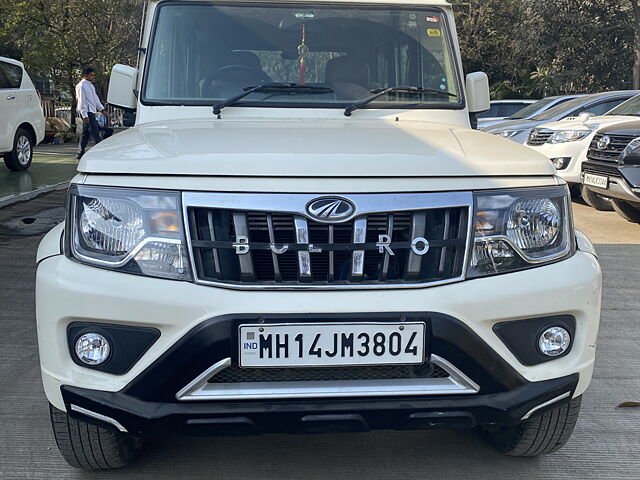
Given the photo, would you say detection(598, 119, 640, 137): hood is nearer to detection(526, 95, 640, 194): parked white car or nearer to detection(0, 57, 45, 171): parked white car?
detection(526, 95, 640, 194): parked white car

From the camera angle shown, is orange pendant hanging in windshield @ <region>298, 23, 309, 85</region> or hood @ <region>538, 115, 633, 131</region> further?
hood @ <region>538, 115, 633, 131</region>

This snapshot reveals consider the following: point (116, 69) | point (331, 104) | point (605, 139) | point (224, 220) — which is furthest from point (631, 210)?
point (224, 220)

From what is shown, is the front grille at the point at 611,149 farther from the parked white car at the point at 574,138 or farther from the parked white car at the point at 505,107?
the parked white car at the point at 505,107

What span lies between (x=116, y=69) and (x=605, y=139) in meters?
5.94

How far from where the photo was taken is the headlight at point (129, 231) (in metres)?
2.30

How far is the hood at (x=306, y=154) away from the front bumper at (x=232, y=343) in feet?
1.27

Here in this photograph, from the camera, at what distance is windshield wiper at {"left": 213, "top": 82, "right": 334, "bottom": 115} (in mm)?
3418

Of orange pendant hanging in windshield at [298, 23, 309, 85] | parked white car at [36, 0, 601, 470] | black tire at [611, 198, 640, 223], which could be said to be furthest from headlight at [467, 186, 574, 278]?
black tire at [611, 198, 640, 223]

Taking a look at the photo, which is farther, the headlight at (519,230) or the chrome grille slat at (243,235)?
the headlight at (519,230)

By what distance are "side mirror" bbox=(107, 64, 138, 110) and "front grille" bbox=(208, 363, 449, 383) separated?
2008 mm

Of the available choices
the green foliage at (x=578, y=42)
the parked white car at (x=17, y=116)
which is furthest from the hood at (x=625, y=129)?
the green foliage at (x=578, y=42)

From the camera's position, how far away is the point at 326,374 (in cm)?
234

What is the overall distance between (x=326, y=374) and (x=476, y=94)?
2.06m

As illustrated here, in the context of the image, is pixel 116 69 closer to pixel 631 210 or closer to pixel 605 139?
Result: pixel 605 139
